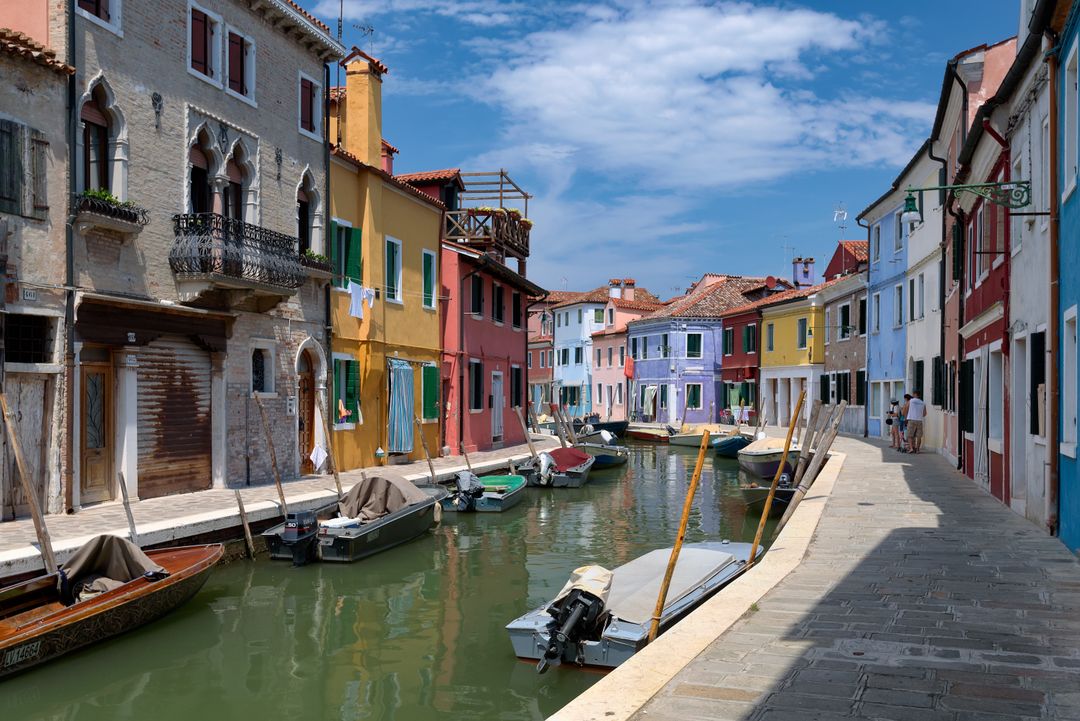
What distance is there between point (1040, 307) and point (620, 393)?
4483 cm

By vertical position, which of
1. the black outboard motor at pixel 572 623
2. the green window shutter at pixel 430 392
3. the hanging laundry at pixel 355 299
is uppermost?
the hanging laundry at pixel 355 299

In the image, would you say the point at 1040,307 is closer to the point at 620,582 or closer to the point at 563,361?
the point at 620,582

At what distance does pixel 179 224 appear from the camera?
15039mm

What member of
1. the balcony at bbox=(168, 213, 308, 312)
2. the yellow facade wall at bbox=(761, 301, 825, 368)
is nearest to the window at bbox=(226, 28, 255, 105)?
the balcony at bbox=(168, 213, 308, 312)

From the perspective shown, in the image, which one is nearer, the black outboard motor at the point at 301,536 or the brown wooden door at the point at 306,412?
the black outboard motor at the point at 301,536

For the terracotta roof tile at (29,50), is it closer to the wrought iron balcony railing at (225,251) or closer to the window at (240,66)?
the wrought iron balcony railing at (225,251)

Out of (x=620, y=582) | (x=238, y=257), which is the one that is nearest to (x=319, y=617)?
(x=620, y=582)

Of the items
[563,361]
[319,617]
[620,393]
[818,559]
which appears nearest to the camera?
[818,559]

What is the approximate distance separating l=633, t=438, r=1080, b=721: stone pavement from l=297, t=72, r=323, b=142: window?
42.5 ft

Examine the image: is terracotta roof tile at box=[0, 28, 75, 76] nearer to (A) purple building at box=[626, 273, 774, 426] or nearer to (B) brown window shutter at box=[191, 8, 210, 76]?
(B) brown window shutter at box=[191, 8, 210, 76]

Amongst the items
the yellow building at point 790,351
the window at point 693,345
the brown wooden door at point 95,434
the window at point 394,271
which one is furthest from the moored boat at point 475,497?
the window at point 693,345

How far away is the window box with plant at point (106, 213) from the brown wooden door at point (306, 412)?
5631mm

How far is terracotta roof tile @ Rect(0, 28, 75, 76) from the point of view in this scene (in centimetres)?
1183

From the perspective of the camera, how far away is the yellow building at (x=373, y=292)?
20.1m
